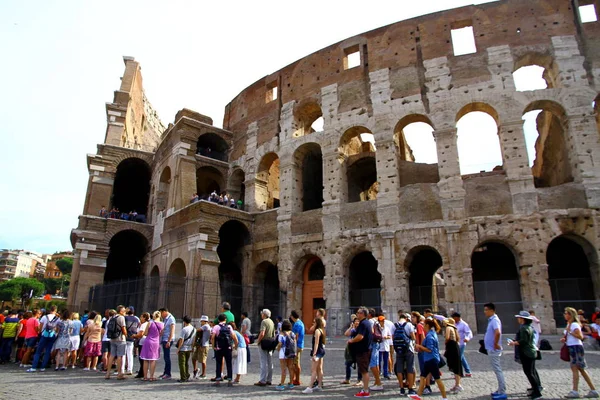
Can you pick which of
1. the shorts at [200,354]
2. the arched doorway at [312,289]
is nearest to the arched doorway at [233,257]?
the arched doorway at [312,289]

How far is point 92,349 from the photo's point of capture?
9.89m

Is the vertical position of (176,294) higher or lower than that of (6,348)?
higher

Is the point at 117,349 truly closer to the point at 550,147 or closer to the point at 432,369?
the point at 432,369

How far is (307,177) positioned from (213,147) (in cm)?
657

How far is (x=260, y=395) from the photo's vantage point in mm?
6773

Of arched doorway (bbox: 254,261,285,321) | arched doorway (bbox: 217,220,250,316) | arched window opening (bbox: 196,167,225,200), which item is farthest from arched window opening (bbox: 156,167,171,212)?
arched doorway (bbox: 254,261,285,321)

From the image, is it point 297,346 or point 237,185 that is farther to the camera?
point 237,185

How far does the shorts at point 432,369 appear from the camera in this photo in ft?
20.0

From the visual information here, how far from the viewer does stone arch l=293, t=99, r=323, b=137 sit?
20.6 meters

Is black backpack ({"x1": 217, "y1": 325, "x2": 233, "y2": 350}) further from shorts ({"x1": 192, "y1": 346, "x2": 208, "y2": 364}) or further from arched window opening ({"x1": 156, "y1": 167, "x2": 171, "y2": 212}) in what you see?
arched window opening ({"x1": 156, "y1": 167, "x2": 171, "y2": 212})

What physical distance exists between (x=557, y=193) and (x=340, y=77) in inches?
399

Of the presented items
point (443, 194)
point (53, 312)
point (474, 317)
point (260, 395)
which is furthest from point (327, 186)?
point (260, 395)

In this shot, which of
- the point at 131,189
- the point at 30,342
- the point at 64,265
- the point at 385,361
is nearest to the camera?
the point at 385,361

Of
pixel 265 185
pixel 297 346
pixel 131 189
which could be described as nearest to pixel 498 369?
pixel 297 346
